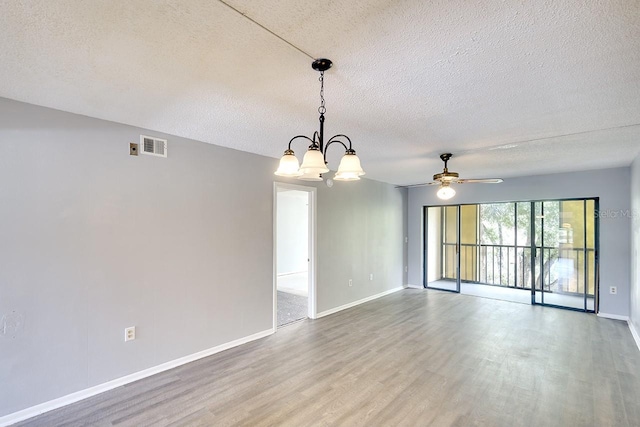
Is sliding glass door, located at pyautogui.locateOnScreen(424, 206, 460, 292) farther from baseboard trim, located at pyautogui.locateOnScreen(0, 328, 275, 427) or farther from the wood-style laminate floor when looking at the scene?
baseboard trim, located at pyautogui.locateOnScreen(0, 328, 275, 427)

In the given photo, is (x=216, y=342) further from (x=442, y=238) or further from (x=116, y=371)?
(x=442, y=238)

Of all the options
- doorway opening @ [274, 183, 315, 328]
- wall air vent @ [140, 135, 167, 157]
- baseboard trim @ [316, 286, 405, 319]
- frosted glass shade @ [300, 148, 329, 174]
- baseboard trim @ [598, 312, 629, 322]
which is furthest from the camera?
doorway opening @ [274, 183, 315, 328]

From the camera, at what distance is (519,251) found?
663cm

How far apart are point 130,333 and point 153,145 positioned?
186cm

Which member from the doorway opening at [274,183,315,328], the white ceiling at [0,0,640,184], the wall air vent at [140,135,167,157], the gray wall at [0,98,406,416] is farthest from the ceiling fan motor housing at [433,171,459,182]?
the doorway opening at [274,183,315,328]

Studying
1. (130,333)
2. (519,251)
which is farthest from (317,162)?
(519,251)

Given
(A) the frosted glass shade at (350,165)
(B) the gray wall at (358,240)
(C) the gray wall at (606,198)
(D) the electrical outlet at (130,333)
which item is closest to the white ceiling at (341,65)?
(A) the frosted glass shade at (350,165)

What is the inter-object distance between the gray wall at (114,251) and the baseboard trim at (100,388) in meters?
0.05

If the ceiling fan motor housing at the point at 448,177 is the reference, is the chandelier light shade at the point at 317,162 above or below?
below

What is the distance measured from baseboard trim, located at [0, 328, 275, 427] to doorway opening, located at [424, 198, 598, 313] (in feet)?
17.3

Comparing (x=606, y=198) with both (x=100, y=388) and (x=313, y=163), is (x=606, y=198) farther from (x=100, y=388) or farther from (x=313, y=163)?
(x=100, y=388)

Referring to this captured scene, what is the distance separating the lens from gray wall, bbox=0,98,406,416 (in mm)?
2387

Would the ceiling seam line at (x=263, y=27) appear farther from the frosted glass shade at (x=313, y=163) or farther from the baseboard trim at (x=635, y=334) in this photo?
the baseboard trim at (x=635, y=334)

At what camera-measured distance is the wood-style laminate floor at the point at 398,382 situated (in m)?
2.39
